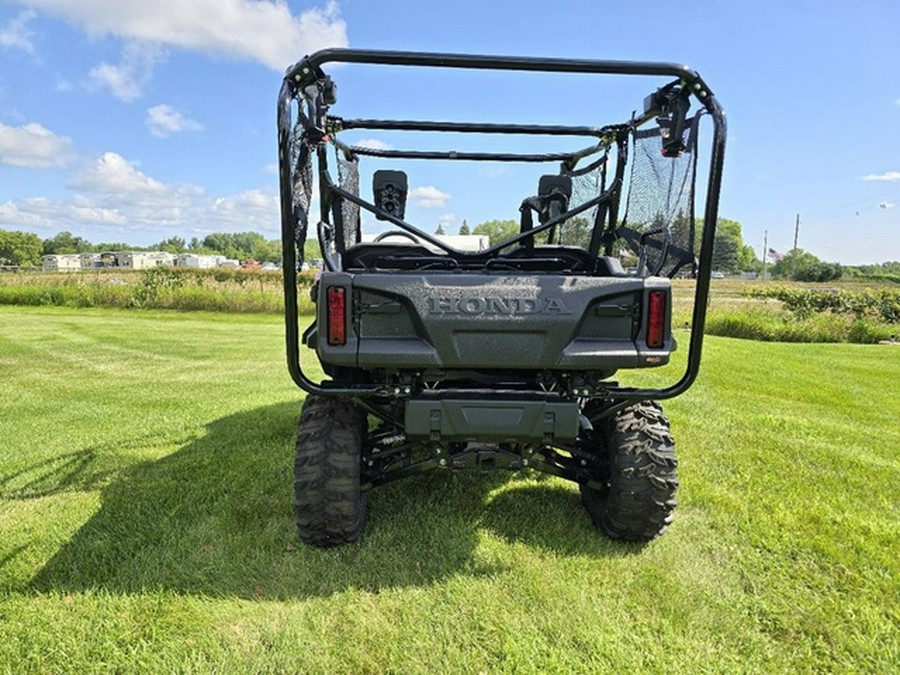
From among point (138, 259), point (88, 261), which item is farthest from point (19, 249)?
point (138, 259)

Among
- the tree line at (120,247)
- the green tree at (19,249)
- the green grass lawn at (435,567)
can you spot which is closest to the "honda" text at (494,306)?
the green grass lawn at (435,567)

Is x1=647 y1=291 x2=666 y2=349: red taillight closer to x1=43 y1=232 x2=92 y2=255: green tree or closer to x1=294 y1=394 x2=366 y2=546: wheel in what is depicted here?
x1=294 y1=394 x2=366 y2=546: wheel

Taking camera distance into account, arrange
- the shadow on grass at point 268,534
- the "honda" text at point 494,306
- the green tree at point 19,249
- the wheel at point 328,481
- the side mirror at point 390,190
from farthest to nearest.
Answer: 1. the green tree at point 19,249
2. the side mirror at point 390,190
3. the wheel at point 328,481
4. the shadow on grass at point 268,534
5. the "honda" text at point 494,306

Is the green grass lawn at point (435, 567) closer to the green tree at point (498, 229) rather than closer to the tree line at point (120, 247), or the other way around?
the green tree at point (498, 229)

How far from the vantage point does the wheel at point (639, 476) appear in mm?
2686

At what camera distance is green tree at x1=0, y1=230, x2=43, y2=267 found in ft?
265

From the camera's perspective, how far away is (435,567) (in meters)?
2.56

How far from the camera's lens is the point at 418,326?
93.0 inches

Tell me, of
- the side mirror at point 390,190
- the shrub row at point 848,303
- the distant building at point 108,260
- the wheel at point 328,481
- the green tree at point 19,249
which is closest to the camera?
the wheel at point 328,481

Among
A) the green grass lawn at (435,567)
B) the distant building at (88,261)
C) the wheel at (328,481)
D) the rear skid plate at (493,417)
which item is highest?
the distant building at (88,261)

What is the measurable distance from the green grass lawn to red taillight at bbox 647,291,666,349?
104 centimetres

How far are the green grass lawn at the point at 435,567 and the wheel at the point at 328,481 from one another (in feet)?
0.41

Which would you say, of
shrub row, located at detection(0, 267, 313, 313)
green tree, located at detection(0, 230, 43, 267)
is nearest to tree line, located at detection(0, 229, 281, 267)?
green tree, located at detection(0, 230, 43, 267)

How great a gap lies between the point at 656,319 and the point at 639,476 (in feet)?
2.60
